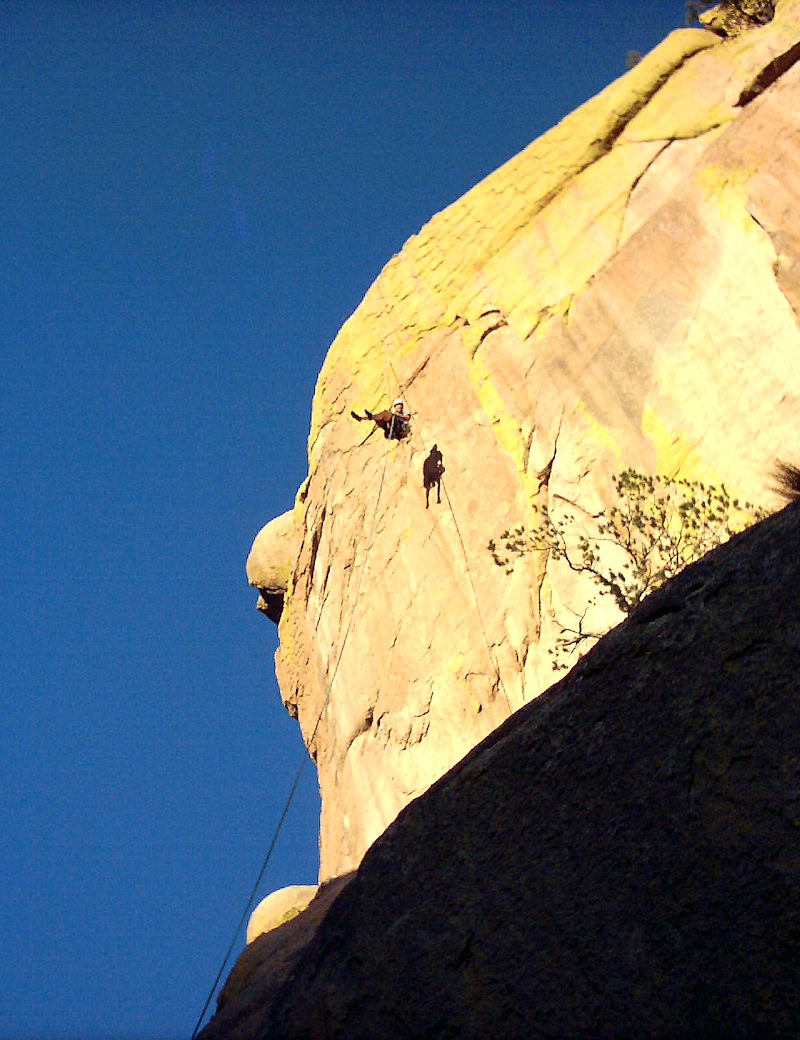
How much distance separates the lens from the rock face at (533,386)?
16.6 meters

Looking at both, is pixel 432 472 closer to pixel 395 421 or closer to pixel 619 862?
pixel 395 421

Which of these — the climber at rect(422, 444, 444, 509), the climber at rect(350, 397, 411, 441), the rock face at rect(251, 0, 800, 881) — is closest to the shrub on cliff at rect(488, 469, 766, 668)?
the rock face at rect(251, 0, 800, 881)

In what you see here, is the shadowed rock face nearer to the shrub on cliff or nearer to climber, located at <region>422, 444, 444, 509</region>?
the shrub on cliff

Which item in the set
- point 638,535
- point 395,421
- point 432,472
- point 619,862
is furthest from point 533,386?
point 619,862

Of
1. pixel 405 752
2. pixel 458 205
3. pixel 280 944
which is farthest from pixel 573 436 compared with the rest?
pixel 280 944

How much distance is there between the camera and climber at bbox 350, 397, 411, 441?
67.8 ft

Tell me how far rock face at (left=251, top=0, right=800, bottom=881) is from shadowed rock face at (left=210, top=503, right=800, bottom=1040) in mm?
10333

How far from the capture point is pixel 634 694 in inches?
220

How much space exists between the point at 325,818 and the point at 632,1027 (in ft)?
55.6

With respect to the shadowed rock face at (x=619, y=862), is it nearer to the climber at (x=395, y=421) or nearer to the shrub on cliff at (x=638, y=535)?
the shrub on cliff at (x=638, y=535)

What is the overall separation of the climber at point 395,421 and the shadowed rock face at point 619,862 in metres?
14.7

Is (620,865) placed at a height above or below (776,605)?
below

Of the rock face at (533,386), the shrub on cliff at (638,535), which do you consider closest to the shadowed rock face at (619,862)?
the shrub on cliff at (638,535)

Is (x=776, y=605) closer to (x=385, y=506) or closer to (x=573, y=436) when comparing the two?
(x=573, y=436)
